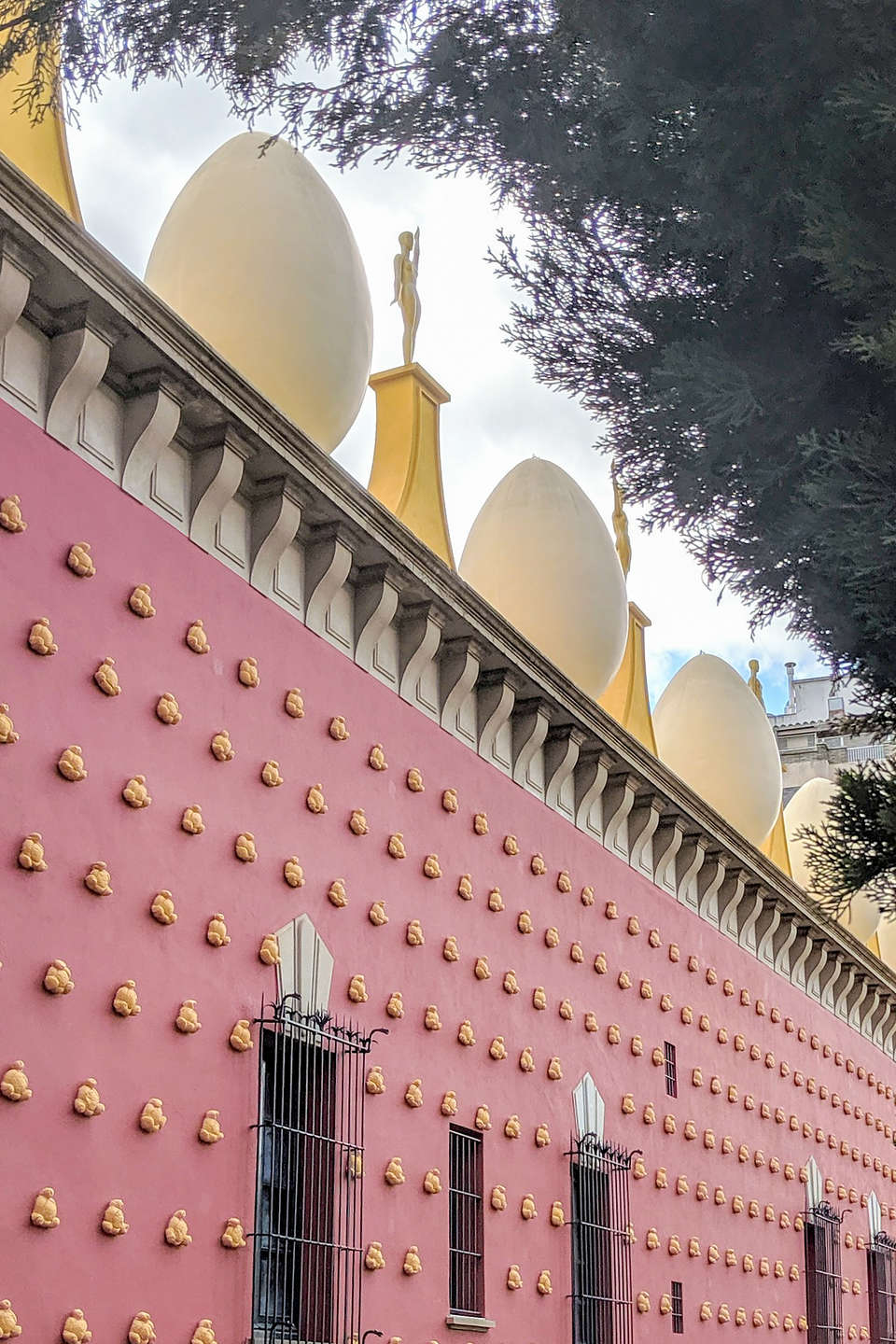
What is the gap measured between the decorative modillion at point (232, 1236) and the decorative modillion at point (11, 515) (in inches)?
133

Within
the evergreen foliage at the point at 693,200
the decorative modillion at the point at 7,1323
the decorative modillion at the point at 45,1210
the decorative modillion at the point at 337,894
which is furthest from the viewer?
the decorative modillion at the point at 337,894

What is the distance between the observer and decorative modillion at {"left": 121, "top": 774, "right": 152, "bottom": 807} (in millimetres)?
8188

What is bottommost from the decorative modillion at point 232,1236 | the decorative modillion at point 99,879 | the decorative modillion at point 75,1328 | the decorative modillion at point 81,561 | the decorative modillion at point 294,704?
the decorative modillion at point 75,1328

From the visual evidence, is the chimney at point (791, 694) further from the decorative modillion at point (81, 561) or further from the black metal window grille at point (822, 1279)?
the decorative modillion at point (81, 561)

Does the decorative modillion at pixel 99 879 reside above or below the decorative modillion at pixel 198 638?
below

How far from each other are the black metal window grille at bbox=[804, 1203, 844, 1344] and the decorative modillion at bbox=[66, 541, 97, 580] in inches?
465

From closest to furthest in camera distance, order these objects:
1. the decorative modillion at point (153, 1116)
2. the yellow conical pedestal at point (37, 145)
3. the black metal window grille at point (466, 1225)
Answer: the decorative modillion at point (153, 1116)
the yellow conical pedestal at point (37, 145)
the black metal window grille at point (466, 1225)

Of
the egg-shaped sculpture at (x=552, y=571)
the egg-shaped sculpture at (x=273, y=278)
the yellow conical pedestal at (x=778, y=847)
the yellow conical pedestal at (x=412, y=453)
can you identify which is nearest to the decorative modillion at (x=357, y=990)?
the egg-shaped sculpture at (x=273, y=278)

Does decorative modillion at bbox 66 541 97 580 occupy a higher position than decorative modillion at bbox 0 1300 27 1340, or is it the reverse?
decorative modillion at bbox 66 541 97 580

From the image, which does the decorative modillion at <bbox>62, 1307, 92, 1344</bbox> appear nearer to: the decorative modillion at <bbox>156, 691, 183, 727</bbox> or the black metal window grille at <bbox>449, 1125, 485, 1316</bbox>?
the decorative modillion at <bbox>156, 691, 183, 727</bbox>

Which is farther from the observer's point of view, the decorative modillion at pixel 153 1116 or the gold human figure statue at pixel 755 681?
the gold human figure statue at pixel 755 681

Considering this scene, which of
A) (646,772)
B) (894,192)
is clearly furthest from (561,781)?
(894,192)

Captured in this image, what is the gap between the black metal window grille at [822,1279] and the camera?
17.0m

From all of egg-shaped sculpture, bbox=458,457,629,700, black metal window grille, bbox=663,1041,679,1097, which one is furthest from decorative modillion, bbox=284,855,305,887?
black metal window grille, bbox=663,1041,679,1097
